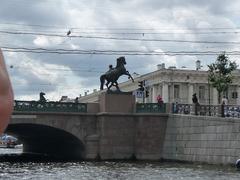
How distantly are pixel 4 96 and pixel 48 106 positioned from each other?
35026mm

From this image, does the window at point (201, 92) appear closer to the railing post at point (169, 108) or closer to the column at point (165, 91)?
the column at point (165, 91)

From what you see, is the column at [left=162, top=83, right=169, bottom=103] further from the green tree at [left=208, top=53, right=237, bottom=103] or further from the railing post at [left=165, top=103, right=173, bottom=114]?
the railing post at [left=165, top=103, right=173, bottom=114]

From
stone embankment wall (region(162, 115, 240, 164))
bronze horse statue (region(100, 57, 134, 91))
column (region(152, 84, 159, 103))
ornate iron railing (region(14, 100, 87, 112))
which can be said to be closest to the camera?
stone embankment wall (region(162, 115, 240, 164))

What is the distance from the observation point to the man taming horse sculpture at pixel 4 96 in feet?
4.71

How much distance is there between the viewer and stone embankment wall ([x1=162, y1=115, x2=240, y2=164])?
27.4 meters

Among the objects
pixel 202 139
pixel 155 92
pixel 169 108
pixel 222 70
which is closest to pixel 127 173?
pixel 202 139

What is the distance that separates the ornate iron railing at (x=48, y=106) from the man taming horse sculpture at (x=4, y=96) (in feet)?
114

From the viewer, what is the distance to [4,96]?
1.46 metres

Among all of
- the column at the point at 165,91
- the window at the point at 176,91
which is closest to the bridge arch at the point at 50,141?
the column at the point at 165,91

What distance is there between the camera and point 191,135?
31.8 meters

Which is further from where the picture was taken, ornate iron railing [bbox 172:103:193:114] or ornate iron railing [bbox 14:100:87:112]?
ornate iron railing [bbox 14:100:87:112]

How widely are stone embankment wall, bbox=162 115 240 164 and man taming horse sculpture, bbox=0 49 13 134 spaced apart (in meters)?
25.9

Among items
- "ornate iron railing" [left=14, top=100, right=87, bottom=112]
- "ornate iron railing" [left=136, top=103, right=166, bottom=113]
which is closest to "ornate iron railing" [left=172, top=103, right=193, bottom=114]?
"ornate iron railing" [left=136, top=103, right=166, bottom=113]

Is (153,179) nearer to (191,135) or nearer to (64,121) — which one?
(191,135)
